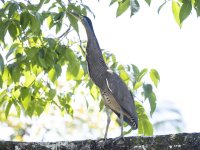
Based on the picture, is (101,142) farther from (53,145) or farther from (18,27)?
(18,27)

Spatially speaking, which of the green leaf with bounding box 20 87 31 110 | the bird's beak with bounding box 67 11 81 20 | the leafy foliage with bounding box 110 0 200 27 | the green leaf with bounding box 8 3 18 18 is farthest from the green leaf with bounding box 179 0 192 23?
the green leaf with bounding box 20 87 31 110

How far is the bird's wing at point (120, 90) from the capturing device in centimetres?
543

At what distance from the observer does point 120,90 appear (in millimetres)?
5461

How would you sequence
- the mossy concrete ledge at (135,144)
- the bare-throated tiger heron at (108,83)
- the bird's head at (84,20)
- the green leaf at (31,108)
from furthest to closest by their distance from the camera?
the green leaf at (31,108)
the bare-throated tiger heron at (108,83)
the bird's head at (84,20)
the mossy concrete ledge at (135,144)

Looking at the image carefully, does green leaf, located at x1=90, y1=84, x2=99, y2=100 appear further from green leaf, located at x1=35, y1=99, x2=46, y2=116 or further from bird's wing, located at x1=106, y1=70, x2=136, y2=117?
green leaf, located at x1=35, y1=99, x2=46, y2=116

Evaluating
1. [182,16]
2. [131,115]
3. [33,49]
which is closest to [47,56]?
[33,49]

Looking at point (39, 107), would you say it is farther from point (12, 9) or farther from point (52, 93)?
point (12, 9)

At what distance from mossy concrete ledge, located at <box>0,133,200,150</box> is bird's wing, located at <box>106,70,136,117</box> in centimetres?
138

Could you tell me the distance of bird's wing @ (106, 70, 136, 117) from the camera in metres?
5.43

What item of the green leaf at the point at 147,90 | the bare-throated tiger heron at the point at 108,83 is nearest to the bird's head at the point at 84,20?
the bare-throated tiger heron at the point at 108,83

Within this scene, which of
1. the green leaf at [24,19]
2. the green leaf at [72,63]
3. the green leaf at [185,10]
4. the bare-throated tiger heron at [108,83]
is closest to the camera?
the green leaf at [185,10]

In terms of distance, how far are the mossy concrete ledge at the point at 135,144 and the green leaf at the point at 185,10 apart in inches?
36.3

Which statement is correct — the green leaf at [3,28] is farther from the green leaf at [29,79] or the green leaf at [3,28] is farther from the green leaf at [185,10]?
the green leaf at [185,10]

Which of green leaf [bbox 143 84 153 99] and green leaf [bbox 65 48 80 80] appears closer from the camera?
green leaf [bbox 143 84 153 99]
